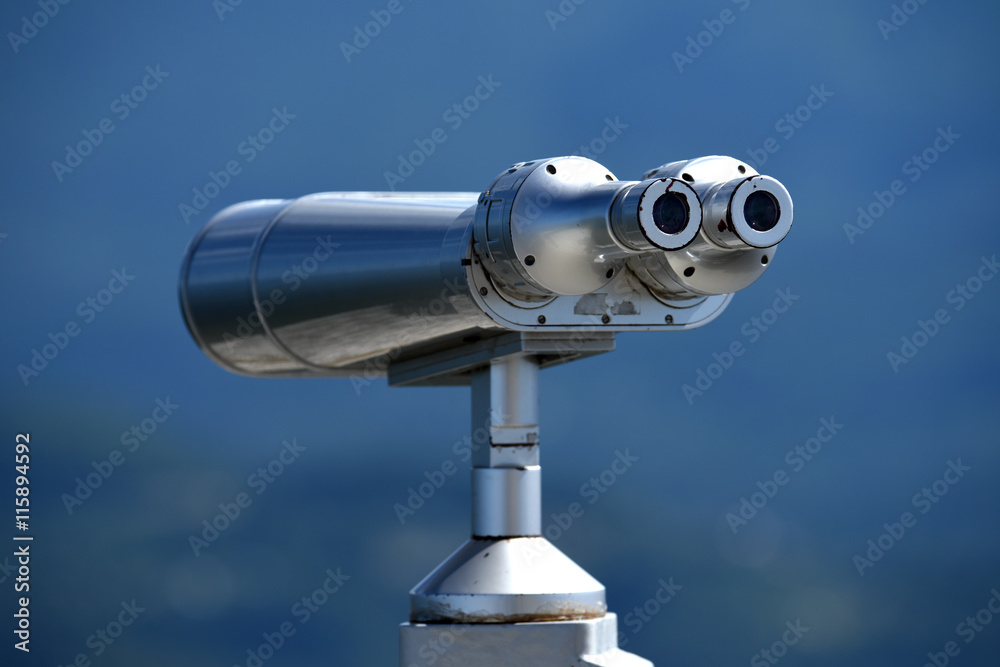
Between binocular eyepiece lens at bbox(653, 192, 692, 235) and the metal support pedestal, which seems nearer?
binocular eyepiece lens at bbox(653, 192, 692, 235)

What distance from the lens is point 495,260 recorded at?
8.47 ft

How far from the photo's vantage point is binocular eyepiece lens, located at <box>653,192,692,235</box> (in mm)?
2381

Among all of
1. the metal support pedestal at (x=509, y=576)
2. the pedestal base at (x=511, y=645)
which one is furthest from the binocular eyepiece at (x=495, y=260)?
the pedestal base at (x=511, y=645)

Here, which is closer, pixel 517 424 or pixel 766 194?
pixel 766 194

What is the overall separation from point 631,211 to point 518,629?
928 mm

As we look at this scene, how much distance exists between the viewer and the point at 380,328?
303 cm

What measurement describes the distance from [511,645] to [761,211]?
1.04 m

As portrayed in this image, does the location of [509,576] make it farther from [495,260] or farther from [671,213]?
[671,213]

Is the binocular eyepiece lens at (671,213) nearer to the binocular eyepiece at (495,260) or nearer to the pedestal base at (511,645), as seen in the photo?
the binocular eyepiece at (495,260)

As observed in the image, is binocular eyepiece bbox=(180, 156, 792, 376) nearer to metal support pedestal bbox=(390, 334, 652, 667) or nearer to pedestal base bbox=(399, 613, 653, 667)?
metal support pedestal bbox=(390, 334, 652, 667)

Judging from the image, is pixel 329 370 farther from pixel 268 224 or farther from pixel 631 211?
pixel 631 211

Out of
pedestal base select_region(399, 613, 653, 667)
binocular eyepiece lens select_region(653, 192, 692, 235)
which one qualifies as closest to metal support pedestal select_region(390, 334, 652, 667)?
pedestal base select_region(399, 613, 653, 667)

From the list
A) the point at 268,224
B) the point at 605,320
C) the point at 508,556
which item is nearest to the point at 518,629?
the point at 508,556

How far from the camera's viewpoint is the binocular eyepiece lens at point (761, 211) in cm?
236
